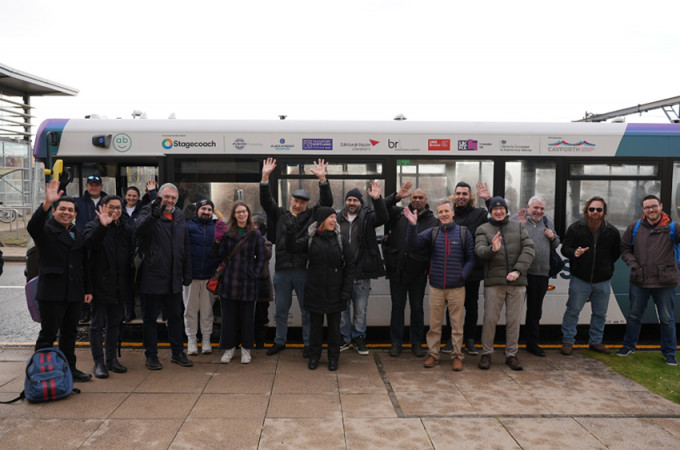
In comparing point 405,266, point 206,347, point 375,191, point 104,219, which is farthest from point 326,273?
point 104,219

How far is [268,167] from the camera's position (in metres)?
6.05

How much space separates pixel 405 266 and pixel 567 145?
2.70 meters

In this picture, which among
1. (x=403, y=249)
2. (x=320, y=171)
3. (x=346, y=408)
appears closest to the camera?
(x=346, y=408)

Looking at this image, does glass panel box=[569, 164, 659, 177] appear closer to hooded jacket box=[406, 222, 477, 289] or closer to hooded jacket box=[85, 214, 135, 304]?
hooded jacket box=[406, 222, 477, 289]

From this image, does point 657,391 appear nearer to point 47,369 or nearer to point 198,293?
point 198,293

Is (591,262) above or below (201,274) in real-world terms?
above

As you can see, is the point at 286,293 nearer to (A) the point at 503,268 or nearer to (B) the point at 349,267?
(B) the point at 349,267

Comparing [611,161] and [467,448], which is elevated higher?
[611,161]

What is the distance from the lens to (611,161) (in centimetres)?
659

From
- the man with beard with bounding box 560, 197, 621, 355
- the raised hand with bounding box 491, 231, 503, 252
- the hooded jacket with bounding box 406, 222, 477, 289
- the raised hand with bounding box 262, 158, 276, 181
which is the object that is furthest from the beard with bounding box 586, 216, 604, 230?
the raised hand with bounding box 262, 158, 276, 181

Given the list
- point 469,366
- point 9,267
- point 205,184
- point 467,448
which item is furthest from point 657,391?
point 9,267

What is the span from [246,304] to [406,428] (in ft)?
7.99

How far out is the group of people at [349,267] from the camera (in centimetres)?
556

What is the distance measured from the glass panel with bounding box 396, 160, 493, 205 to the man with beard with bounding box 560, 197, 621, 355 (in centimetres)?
121
